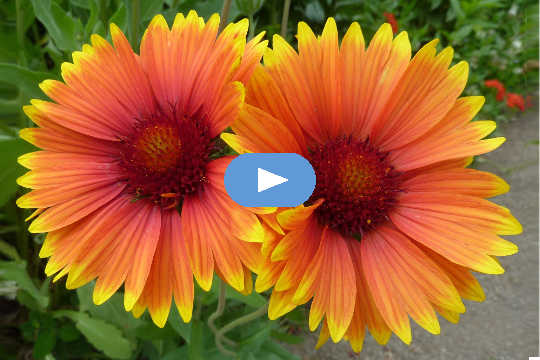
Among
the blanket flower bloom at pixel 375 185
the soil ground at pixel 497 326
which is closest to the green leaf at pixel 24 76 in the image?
the blanket flower bloom at pixel 375 185

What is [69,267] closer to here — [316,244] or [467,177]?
[316,244]

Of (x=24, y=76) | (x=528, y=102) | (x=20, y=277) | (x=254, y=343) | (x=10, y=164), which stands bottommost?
(x=528, y=102)

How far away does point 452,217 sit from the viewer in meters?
0.55

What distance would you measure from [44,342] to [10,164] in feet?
1.28

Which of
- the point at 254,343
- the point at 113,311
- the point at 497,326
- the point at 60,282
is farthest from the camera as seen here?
the point at 497,326

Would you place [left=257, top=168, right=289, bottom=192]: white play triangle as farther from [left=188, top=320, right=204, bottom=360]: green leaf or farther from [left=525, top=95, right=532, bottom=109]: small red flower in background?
[left=525, top=95, right=532, bottom=109]: small red flower in background

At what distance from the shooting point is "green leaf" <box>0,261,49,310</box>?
3.10 feet

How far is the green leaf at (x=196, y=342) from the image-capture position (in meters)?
0.81

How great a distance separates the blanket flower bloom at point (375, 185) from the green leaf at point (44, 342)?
0.69 metres

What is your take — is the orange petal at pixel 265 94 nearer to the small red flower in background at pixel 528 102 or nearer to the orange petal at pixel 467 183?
the orange petal at pixel 467 183

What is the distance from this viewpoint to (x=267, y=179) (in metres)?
0.38

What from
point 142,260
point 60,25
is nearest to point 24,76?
point 60,25

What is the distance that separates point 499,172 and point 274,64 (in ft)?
6.37

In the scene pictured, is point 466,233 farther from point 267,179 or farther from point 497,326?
point 497,326
